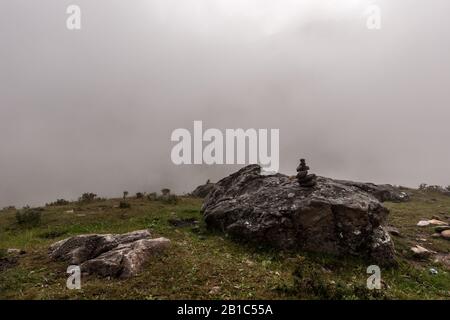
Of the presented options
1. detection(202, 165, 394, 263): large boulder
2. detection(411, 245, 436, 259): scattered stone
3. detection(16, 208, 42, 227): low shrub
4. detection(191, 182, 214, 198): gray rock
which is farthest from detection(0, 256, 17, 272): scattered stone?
detection(191, 182, 214, 198): gray rock

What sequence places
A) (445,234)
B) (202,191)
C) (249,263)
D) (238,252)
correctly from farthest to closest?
(202,191)
(445,234)
(238,252)
(249,263)

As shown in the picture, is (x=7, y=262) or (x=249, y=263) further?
(x=7, y=262)

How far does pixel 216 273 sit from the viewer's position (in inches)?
590

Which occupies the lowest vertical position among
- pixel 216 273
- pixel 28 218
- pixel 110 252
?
pixel 28 218

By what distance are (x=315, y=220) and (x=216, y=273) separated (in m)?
7.02

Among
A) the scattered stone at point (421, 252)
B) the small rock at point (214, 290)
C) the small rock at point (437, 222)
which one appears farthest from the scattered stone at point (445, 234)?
the small rock at point (214, 290)

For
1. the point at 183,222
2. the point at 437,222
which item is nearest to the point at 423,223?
the point at 437,222

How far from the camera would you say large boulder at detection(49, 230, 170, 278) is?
49.7ft

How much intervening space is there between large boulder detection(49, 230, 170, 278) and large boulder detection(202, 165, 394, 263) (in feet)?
18.0

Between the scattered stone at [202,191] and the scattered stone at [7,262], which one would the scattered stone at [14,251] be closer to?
the scattered stone at [7,262]

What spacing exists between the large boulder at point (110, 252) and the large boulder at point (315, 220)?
547cm

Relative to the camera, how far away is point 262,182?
25516mm

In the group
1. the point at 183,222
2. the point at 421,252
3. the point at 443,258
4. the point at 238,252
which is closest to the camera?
the point at 238,252

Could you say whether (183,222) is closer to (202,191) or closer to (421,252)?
(421,252)
